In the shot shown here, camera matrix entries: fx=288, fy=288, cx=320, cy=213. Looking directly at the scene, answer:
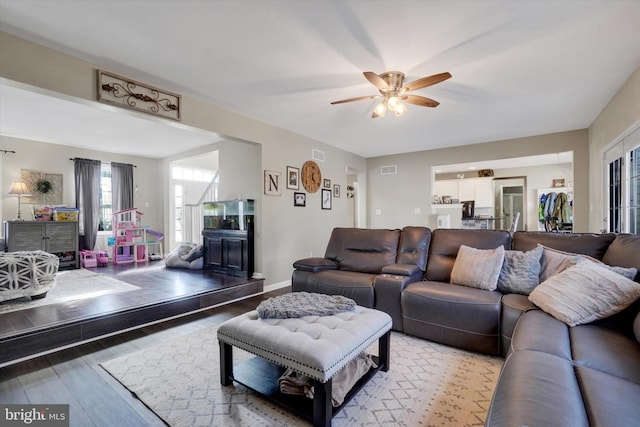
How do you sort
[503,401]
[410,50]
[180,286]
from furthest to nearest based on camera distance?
[180,286]
[410,50]
[503,401]

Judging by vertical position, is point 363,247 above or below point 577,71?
below

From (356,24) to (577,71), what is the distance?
7.68ft

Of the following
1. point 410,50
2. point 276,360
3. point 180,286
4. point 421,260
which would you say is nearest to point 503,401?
point 276,360

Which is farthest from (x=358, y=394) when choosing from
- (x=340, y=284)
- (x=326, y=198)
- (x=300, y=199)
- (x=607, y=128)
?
(x=607, y=128)

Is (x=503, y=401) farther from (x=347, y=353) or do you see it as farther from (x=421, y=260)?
(x=421, y=260)

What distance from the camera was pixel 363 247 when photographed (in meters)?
3.54

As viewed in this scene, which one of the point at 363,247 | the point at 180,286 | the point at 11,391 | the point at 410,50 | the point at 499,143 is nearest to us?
the point at 11,391

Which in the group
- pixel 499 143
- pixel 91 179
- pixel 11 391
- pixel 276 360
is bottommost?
pixel 11 391

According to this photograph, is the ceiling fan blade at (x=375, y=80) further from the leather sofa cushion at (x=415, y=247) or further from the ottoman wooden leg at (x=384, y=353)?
the ottoman wooden leg at (x=384, y=353)

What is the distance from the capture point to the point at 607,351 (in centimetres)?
138

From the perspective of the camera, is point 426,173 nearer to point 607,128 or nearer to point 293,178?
point 607,128

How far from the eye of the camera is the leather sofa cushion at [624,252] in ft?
6.25

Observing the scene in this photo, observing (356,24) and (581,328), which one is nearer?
(581,328)

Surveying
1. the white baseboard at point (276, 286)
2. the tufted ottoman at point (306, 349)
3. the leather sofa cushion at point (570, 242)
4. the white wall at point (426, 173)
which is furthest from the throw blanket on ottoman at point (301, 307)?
the white wall at point (426, 173)
